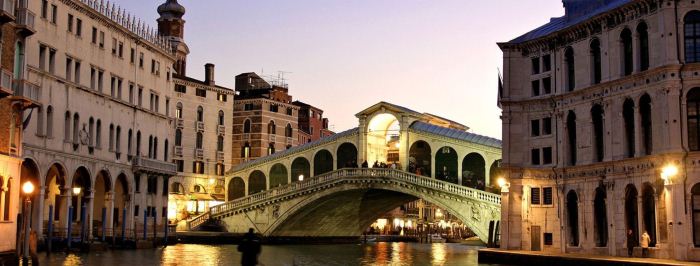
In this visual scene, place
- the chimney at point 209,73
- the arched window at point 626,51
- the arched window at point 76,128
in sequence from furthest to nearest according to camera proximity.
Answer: the chimney at point 209,73 → the arched window at point 76,128 → the arched window at point 626,51

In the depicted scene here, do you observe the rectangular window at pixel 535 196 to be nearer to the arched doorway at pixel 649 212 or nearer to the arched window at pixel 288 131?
the arched doorway at pixel 649 212

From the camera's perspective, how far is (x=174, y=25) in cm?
8244

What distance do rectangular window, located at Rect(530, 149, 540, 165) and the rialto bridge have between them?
41.6ft

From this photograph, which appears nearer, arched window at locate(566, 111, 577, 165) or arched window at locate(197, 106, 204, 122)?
arched window at locate(566, 111, 577, 165)

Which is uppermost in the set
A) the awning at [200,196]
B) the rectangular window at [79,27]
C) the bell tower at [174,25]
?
the bell tower at [174,25]

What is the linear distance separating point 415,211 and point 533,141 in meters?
67.4

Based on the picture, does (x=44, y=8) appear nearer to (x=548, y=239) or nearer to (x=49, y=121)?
(x=49, y=121)

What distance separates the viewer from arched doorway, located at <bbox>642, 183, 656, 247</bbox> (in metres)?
32.7

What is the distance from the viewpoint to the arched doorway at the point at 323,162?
67.9 m

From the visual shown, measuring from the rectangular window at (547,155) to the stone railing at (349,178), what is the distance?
1320 centimetres

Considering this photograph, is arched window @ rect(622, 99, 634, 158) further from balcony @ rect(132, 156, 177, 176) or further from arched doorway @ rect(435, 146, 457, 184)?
balcony @ rect(132, 156, 177, 176)

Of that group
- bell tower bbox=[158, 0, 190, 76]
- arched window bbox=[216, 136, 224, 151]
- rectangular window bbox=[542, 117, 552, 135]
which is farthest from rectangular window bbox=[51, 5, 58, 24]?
bell tower bbox=[158, 0, 190, 76]

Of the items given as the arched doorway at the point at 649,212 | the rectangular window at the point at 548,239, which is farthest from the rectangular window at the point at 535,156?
the arched doorway at the point at 649,212

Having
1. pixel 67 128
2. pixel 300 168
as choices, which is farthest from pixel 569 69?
pixel 300 168
